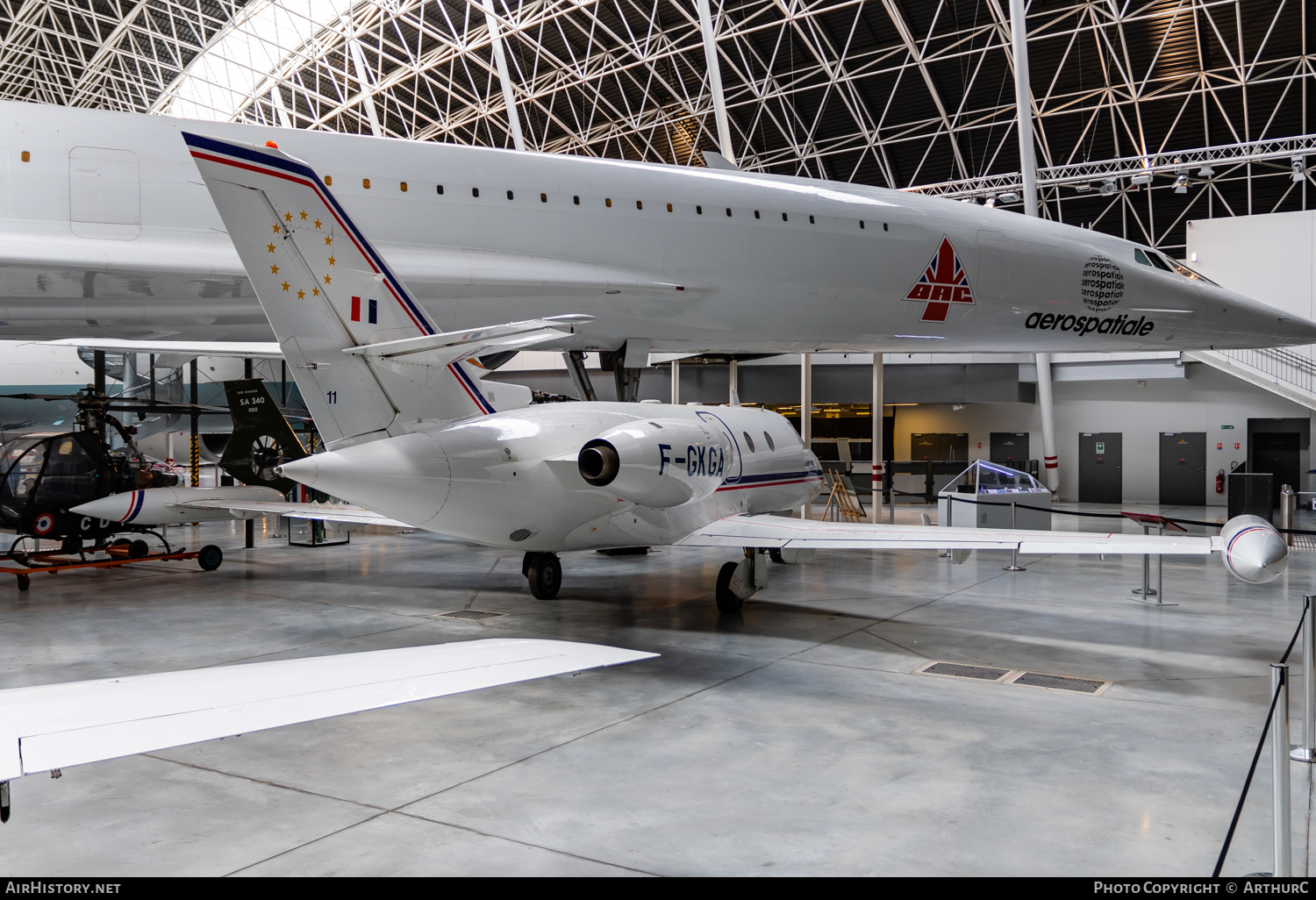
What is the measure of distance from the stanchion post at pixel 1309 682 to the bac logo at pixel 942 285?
23.6ft

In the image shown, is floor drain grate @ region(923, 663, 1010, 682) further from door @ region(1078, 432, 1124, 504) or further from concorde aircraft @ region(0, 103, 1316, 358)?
door @ region(1078, 432, 1124, 504)

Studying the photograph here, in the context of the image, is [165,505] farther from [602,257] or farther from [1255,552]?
[1255,552]

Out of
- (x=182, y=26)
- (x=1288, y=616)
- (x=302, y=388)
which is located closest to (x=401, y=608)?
(x=302, y=388)

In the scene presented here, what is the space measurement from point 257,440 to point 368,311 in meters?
8.57

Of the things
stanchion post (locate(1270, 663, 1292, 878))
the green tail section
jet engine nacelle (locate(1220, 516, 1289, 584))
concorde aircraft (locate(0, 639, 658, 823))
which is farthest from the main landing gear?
→ stanchion post (locate(1270, 663, 1292, 878))

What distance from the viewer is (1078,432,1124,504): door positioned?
950 inches

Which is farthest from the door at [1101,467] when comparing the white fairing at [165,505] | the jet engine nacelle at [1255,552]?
the white fairing at [165,505]

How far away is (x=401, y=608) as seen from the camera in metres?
9.57

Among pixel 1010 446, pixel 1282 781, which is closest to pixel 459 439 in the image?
pixel 1282 781

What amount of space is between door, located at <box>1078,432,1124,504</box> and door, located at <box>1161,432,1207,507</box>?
105 centimetres

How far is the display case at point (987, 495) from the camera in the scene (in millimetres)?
14453

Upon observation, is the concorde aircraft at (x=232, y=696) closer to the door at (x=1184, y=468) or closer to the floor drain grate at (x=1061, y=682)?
the floor drain grate at (x=1061, y=682)

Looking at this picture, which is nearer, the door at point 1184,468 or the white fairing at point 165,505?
the white fairing at point 165,505

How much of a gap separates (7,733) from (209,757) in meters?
3.50
